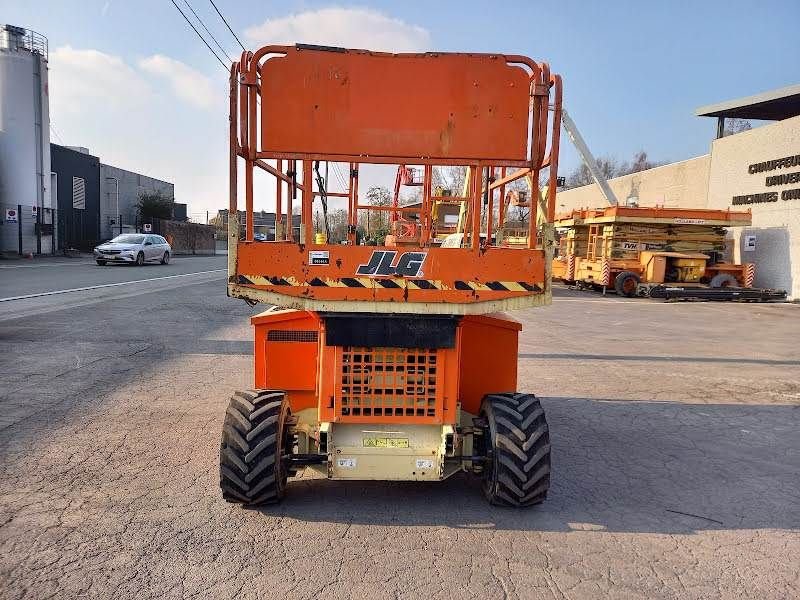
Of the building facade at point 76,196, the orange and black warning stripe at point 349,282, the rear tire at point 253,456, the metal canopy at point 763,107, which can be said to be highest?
the metal canopy at point 763,107

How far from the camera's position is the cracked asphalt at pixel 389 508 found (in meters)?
3.07

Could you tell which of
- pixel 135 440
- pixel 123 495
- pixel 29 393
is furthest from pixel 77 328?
pixel 123 495

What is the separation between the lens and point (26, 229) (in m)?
31.2

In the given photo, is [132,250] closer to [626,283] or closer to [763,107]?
[626,283]

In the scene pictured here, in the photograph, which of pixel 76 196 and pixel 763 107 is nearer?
pixel 763 107

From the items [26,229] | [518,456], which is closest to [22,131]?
[26,229]

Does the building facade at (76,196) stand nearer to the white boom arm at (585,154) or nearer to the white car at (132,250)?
the white car at (132,250)

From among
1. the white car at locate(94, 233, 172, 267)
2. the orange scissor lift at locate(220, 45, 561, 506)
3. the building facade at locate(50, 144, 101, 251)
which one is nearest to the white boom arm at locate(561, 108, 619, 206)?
the white car at locate(94, 233, 172, 267)

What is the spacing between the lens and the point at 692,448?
5336 millimetres

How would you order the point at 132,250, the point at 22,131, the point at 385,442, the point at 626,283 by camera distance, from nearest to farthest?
the point at 385,442, the point at 626,283, the point at 132,250, the point at 22,131

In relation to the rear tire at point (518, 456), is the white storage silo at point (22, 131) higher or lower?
higher

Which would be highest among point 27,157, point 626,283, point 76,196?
point 27,157

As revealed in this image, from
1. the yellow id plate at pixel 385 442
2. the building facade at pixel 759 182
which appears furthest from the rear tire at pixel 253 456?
the building facade at pixel 759 182

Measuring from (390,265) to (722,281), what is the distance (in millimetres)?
20042
